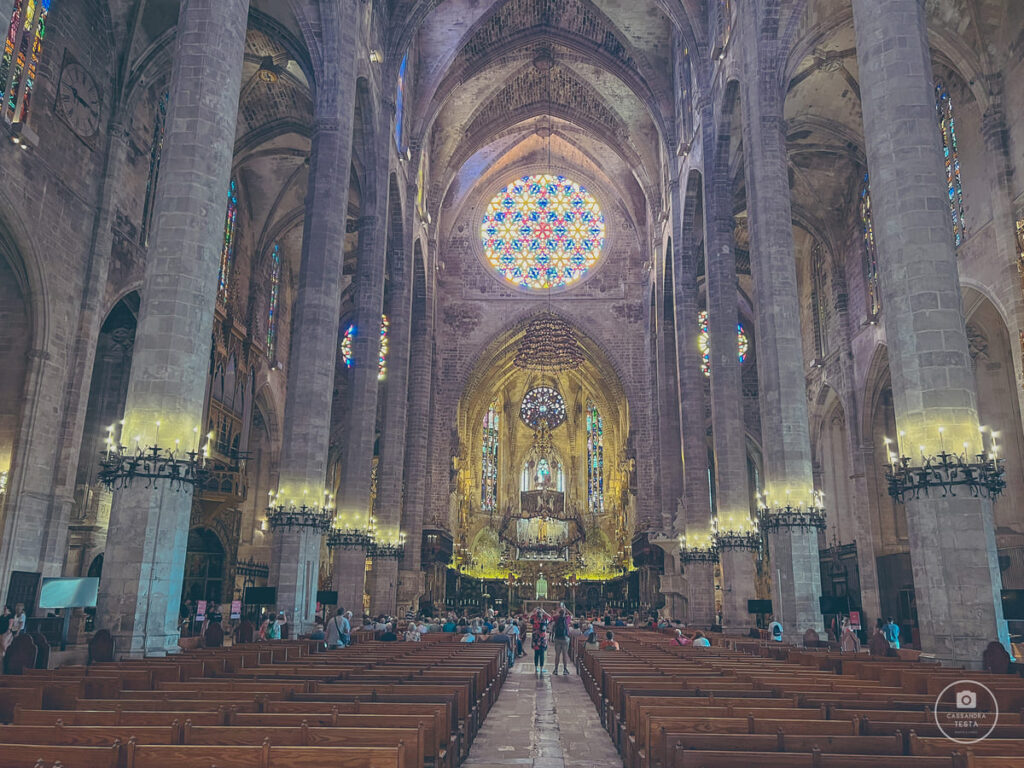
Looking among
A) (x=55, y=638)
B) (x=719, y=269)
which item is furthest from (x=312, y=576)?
(x=719, y=269)

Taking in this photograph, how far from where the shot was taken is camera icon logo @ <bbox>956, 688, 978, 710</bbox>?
6.51m

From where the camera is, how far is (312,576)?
1752 cm

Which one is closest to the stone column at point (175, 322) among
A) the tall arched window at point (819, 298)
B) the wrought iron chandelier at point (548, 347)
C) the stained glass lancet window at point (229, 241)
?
the stained glass lancet window at point (229, 241)

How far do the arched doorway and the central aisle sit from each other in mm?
16026

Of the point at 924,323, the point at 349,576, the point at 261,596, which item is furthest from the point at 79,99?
the point at 924,323

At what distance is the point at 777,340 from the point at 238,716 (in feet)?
48.1

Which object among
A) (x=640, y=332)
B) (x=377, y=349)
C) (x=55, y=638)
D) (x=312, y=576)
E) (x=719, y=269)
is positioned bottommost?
(x=55, y=638)

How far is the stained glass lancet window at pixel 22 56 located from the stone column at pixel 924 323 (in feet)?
55.8

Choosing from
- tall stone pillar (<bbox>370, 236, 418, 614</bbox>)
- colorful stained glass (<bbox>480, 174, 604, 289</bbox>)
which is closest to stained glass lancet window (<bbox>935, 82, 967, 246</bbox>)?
tall stone pillar (<bbox>370, 236, 418, 614</bbox>)

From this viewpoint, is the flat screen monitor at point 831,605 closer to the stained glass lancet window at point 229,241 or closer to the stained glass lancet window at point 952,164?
the stained glass lancet window at point 952,164

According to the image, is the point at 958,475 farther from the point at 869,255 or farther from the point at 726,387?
the point at 869,255

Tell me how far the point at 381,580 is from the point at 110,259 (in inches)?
499

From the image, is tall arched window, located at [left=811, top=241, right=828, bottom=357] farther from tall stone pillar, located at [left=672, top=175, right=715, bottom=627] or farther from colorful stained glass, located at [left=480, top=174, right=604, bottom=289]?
colorful stained glass, located at [left=480, top=174, right=604, bottom=289]

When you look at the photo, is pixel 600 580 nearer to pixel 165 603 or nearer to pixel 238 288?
pixel 238 288
